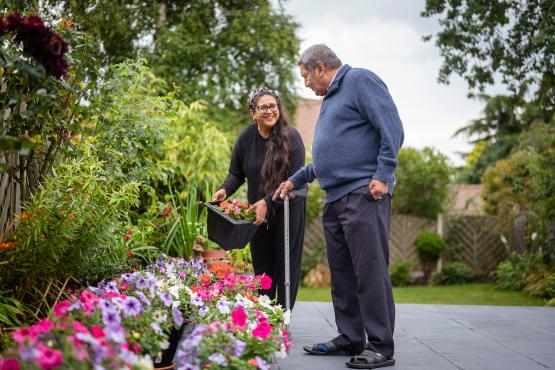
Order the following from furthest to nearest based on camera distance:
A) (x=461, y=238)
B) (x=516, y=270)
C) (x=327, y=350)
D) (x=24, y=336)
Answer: (x=461, y=238)
(x=516, y=270)
(x=327, y=350)
(x=24, y=336)

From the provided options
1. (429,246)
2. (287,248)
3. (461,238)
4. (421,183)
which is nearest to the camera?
(287,248)

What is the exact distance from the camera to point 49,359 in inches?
64.9

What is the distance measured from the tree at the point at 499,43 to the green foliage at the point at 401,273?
16.7ft

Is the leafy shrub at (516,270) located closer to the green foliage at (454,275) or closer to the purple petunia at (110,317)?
the green foliage at (454,275)

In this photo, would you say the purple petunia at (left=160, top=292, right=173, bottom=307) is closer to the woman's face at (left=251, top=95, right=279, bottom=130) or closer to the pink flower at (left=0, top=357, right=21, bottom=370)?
the pink flower at (left=0, top=357, right=21, bottom=370)

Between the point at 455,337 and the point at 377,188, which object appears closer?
the point at 377,188

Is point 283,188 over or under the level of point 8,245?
over

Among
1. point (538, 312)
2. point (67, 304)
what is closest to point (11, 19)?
point (67, 304)

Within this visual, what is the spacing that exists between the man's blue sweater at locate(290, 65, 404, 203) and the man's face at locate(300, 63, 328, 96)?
0.06 metres

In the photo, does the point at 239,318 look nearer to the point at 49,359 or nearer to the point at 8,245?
the point at 49,359

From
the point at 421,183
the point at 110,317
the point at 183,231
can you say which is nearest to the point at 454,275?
the point at 421,183

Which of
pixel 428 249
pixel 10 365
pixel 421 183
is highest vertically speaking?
pixel 421 183

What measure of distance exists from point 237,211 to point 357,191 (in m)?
0.79

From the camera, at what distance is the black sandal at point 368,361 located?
3.38 m
